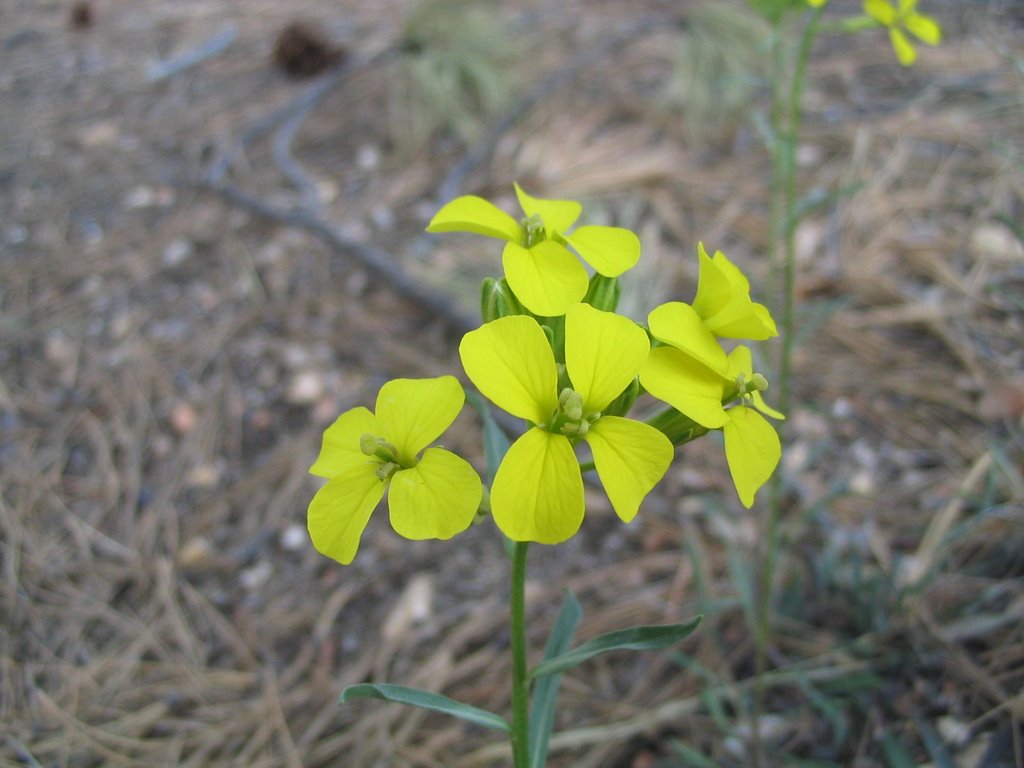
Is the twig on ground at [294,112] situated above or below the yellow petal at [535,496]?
below

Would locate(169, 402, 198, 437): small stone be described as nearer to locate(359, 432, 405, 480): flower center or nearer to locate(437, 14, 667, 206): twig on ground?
locate(437, 14, 667, 206): twig on ground

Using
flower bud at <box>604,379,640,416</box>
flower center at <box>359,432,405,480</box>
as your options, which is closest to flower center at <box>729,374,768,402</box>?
flower bud at <box>604,379,640,416</box>

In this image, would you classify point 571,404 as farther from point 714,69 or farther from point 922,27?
point 714,69

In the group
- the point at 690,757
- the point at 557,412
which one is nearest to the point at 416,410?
the point at 557,412

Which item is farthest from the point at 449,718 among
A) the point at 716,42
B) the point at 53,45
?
the point at 53,45

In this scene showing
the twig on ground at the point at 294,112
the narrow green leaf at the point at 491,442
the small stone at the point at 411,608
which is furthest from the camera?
the twig on ground at the point at 294,112

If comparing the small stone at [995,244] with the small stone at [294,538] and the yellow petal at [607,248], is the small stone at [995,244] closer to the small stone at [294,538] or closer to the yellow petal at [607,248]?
the yellow petal at [607,248]

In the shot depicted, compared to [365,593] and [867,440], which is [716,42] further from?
[365,593]

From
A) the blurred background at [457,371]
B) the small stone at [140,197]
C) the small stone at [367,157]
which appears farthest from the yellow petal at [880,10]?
the small stone at [140,197]
